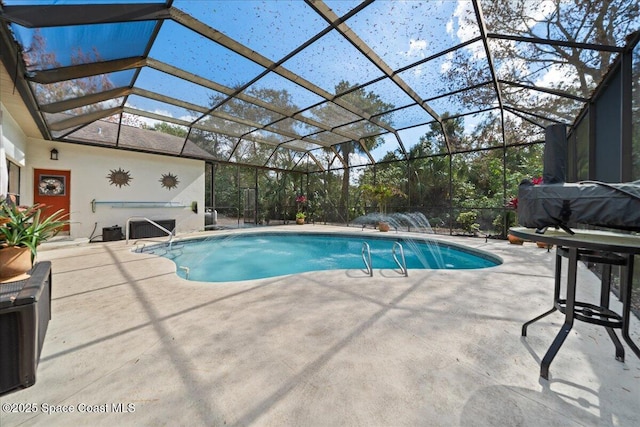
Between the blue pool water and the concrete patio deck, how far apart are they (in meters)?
2.13

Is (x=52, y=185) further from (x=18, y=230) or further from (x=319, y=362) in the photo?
(x=319, y=362)

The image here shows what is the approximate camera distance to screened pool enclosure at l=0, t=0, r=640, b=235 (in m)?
2.95

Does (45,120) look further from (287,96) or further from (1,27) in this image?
(287,96)

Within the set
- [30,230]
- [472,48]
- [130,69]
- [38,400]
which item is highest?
[472,48]

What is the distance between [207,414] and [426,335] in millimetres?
1582

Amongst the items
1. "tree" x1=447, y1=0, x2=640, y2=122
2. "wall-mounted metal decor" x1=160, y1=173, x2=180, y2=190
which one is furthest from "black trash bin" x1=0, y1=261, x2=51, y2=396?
"wall-mounted metal decor" x1=160, y1=173, x2=180, y2=190

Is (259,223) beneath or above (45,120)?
beneath

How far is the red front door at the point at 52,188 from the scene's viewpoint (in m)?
6.25

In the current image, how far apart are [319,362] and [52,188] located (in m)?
8.78

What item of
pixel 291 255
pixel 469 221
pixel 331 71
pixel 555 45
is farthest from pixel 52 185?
pixel 469 221

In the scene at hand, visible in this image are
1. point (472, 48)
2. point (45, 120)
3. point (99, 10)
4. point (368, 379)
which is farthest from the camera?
point (45, 120)

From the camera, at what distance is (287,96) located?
240 inches

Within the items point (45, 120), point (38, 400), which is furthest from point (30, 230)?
→ point (45, 120)

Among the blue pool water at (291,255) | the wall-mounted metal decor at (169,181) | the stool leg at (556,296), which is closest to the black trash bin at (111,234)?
the blue pool water at (291,255)
